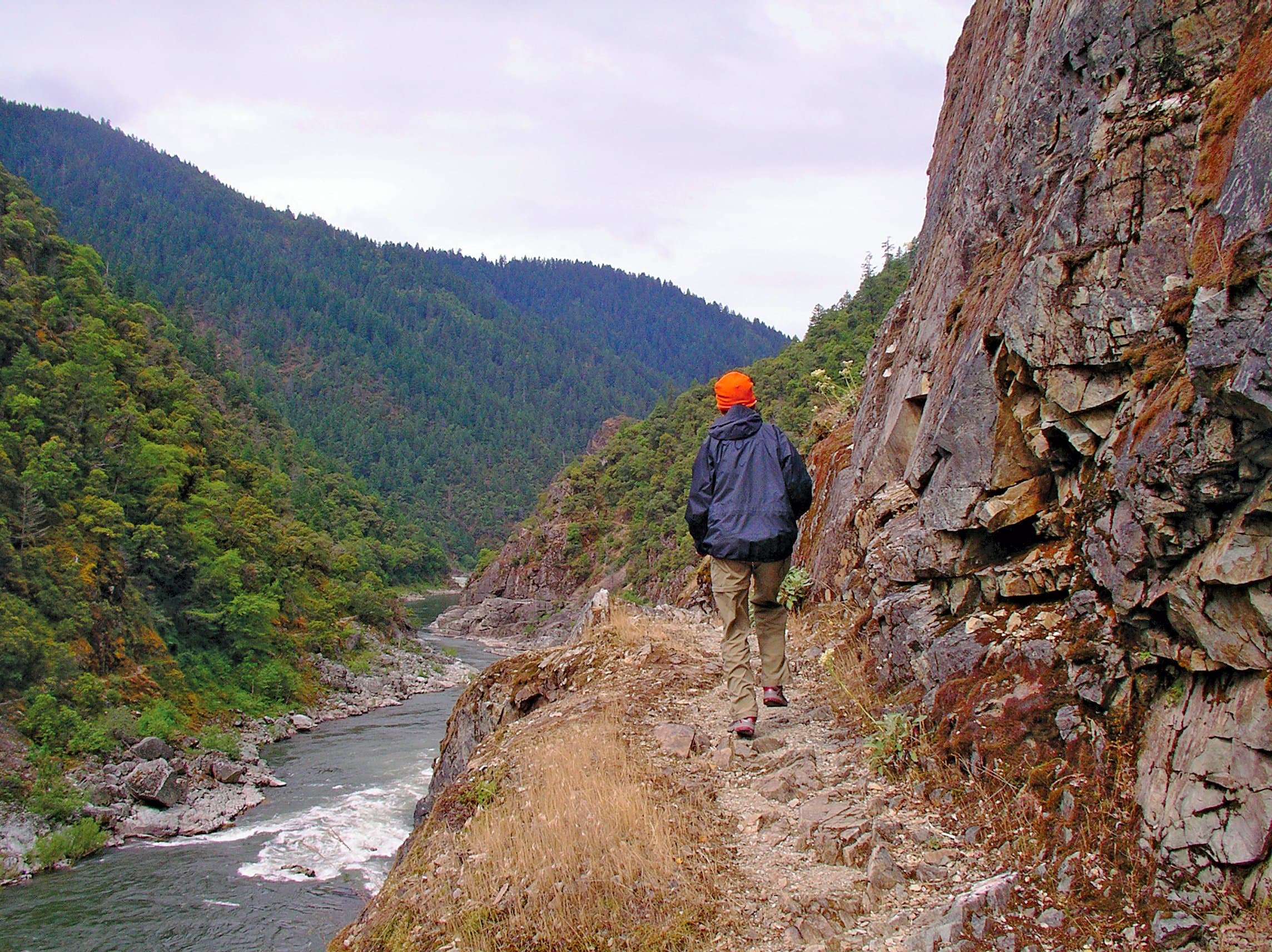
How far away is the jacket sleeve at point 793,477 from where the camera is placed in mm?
→ 5922

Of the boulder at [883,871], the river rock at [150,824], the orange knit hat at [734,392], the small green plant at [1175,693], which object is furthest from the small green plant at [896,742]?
the river rock at [150,824]

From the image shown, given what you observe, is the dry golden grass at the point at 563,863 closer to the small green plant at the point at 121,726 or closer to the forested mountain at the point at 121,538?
the forested mountain at the point at 121,538

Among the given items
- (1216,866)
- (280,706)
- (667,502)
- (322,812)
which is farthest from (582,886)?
(667,502)

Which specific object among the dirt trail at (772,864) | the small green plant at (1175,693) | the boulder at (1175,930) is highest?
the small green plant at (1175,693)

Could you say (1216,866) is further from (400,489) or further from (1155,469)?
(400,489)

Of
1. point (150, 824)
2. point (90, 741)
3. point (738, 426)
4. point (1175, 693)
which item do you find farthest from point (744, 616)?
point (90, 741)

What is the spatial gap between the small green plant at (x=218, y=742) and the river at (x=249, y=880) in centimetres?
270

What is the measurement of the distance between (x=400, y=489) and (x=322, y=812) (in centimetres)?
15828

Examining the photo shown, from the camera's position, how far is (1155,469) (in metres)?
A: 3.65

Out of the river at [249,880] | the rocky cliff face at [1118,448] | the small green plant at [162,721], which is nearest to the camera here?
the rocky cliff face at [1118,448]

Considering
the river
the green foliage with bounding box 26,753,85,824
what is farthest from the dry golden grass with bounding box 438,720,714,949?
the green foliage with bounding box 26,753,85,824

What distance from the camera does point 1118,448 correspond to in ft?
13.5

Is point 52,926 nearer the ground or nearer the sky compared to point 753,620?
nearer the ground

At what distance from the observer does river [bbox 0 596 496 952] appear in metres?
17.1
